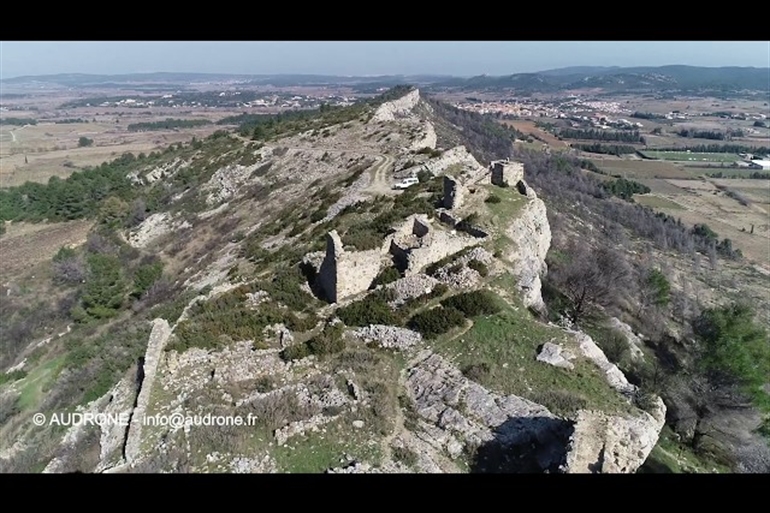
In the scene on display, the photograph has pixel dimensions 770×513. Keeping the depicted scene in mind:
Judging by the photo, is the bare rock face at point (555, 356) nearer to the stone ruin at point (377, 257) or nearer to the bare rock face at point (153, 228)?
the stone ruin at point (377, 257)

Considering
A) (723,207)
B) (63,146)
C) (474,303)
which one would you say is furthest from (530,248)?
(63,146)

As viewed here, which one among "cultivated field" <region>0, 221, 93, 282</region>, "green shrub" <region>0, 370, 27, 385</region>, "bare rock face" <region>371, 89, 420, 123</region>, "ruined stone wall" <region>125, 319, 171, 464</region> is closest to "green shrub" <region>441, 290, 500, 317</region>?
"ruined stone wall" <region>125, 319, 171, 464</region>

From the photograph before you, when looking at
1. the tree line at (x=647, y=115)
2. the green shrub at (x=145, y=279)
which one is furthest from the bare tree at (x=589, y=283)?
the tree line at (x=647, y=115)

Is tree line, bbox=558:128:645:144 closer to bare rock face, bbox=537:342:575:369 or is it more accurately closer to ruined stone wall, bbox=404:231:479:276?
ruined stone wall, bbox=404:231:479:276

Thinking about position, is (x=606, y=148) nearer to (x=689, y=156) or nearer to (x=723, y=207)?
(x=689, y=156)

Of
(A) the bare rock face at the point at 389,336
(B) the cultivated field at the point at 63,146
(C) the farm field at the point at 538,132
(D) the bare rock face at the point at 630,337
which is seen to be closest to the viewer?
(A) the bare rock face at the point at 389,336
